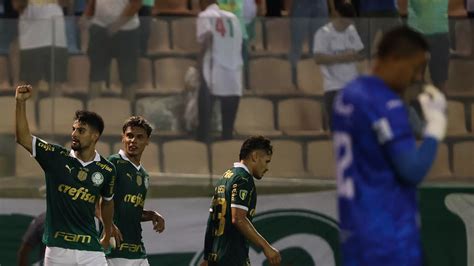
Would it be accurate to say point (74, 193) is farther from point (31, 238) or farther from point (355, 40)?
point (355, 40)

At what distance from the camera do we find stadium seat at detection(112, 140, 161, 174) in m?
12.0

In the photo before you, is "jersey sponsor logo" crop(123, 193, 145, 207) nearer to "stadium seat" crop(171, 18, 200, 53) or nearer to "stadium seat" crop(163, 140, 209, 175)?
"stadium seat" crop(163, 140, 209, 175)

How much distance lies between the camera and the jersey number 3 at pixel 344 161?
5.03 meters

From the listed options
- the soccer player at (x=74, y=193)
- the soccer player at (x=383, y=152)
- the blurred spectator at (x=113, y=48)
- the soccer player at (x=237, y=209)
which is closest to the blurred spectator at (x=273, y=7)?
the blurred spectator at (x=113, y=48)

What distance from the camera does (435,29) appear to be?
12.4 m

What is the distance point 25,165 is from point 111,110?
936 mm

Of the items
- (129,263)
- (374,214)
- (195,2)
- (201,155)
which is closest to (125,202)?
(129,263)

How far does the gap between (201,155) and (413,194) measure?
6992 mm

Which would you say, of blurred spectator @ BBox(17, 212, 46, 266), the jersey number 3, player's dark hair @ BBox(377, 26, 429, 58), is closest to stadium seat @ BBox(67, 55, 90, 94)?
blurred spectator @ BBox(17, 212, 46, 266)

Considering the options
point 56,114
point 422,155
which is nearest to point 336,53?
point 56,114

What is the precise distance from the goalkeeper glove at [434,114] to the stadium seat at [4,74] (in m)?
7.42

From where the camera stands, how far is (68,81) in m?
11.9

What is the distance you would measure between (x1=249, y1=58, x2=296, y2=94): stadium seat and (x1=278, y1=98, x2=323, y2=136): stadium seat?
0.43 ft

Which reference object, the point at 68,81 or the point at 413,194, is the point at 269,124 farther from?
the point at 413,194
